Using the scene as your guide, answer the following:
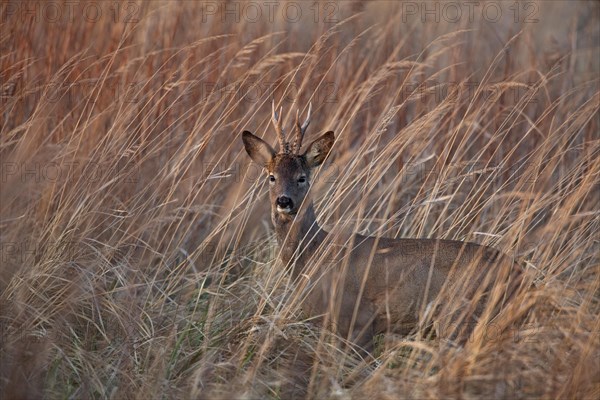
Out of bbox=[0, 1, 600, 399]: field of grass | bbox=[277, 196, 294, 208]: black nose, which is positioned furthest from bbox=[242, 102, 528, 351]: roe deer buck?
bbox=[0, 1, 600, 399]: field of grass

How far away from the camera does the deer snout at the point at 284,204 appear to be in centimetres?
563

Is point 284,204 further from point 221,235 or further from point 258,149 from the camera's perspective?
point 258,149

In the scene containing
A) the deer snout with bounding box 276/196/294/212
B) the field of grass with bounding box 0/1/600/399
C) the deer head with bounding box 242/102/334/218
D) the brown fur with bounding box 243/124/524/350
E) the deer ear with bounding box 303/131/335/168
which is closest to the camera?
the field of grass with bounding box 0/1/600/399

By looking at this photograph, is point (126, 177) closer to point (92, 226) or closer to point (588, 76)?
point (92, 226)

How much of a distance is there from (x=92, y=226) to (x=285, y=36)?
334 centimetres

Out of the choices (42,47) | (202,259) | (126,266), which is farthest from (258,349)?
(42,47)

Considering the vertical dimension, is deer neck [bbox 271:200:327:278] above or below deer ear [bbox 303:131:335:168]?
below

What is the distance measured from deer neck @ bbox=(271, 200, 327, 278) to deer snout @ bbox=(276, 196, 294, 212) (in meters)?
0.13

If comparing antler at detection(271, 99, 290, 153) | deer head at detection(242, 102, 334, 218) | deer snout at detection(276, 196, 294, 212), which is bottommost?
deer snout at detection(276, 196, 294, 212)

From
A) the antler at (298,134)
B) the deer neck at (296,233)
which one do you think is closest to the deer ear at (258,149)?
the antler at (298,134)

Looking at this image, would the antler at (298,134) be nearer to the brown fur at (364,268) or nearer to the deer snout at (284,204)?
the brown fur at (364,268)

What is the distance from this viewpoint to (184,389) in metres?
4.39

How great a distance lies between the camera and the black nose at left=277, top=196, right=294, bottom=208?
18.5 ft

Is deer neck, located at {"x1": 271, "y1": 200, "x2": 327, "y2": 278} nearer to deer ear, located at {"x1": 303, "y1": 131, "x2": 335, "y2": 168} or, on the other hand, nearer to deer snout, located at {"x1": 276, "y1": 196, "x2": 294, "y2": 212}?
deer snout, located at {"x1": 276, "y1": 196, "x2": 294, "y2": 212}
